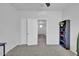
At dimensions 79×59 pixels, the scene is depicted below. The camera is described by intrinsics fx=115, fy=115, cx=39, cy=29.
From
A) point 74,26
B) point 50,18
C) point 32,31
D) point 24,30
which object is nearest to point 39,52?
point 74,26

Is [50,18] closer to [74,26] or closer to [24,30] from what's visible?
[24,30]

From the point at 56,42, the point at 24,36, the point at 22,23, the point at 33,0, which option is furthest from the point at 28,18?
the point at 33,0

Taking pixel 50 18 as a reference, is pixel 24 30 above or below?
below

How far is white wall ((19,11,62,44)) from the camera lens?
8.05 meters

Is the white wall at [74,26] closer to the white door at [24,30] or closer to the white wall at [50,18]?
the white wall at [50,18]

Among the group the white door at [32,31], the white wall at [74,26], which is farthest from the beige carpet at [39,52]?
the white door at [32,31]

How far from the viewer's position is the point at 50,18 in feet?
26.8

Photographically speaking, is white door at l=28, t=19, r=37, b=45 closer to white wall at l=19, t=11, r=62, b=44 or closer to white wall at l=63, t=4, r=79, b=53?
white wall at l=19, t=11, r=62, b=44

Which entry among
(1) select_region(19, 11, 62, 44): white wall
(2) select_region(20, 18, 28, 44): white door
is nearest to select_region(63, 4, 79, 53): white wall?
(1) select_region(19, 11, 62, 44): white wall

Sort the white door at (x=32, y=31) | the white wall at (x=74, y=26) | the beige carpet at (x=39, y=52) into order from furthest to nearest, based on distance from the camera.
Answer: the white door at (x=32, y=31) → the white wall at (x=74, y=26) → the beige carpet at (x=39, y=52)

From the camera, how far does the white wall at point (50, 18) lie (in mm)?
8047

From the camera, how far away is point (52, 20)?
322 inches

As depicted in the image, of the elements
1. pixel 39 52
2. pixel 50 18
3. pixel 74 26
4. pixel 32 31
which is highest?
pixel 50 18

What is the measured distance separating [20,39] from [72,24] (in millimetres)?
3858
